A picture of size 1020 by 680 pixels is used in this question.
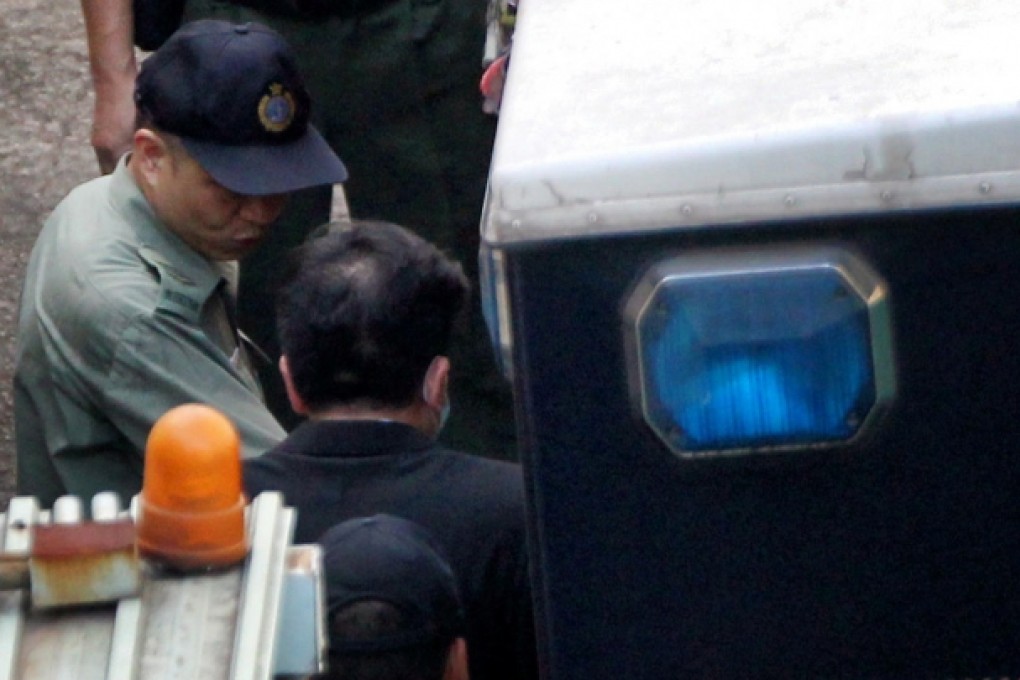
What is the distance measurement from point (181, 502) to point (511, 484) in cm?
110

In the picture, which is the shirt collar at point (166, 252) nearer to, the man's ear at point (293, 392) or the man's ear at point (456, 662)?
the man's ear at point (293, 392)

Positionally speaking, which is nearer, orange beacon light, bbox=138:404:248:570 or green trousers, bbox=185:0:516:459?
orange beacon light, bbox=138:404:248:570

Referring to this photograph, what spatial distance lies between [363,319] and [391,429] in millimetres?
158

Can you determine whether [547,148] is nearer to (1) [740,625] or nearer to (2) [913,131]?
(2) [913,131]

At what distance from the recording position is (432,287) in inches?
108

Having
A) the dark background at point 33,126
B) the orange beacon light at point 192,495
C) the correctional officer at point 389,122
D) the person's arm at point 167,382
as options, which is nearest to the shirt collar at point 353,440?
the person's arm at point 167,382

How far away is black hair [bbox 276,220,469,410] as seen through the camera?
2.66 metres

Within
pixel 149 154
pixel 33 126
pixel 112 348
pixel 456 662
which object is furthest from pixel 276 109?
pixel 33 126

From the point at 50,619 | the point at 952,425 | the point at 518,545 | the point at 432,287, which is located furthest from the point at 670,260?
the point at 432,287

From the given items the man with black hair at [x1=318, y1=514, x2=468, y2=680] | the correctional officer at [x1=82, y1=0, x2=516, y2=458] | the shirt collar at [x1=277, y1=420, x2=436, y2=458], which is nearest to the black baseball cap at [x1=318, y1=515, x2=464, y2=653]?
the man with black hair at [x1=318, y1=514, x2=468, y2=680]

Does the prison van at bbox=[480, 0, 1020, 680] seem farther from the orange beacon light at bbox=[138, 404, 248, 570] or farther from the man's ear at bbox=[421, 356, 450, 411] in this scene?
the man's ear at bbox=[421, 356, 450, 411]

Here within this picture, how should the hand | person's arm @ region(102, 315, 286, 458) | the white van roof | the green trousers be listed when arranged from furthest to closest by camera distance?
the green trousers < the hand < person's arm @ region(102, 315, 286, 458) < the white van roof

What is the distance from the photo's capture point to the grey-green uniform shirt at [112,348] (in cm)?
309

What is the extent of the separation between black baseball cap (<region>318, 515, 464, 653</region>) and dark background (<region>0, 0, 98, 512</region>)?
11.3 ft
